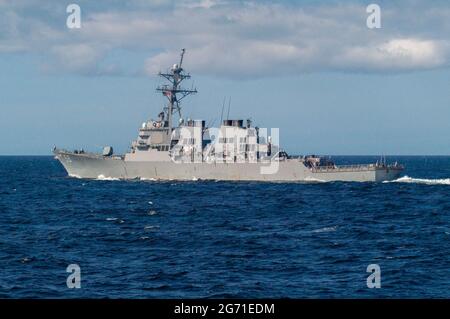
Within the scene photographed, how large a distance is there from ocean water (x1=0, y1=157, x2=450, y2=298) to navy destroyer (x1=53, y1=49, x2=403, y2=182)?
12.3 m

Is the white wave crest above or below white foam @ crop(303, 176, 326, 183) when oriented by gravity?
→ below

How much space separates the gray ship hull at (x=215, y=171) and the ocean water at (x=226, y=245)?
11.8 m

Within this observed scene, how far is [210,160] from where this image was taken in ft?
223

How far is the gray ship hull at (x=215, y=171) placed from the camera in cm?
6419

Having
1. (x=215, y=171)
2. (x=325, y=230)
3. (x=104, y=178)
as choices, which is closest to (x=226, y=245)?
(x=325, y=230)

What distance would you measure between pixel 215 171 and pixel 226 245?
40.6m

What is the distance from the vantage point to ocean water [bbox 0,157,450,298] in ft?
63.6

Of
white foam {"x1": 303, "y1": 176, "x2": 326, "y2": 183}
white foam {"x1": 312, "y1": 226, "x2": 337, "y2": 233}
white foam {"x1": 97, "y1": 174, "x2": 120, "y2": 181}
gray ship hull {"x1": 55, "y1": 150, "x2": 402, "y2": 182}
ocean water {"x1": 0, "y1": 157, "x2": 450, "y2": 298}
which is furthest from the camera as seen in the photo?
white foam {"x1": 97, "y1": 174, "x2": 120, "y2": 181}

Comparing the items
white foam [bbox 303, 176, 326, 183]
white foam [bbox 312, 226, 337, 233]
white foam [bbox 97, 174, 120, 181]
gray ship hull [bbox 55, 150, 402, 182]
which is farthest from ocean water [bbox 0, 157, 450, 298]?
white foam [bbox 97, 174, 120, 181]

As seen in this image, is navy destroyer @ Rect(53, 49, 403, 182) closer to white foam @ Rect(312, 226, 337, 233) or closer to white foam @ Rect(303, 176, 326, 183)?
white foam @ Rect(303, 176, 326, 183)

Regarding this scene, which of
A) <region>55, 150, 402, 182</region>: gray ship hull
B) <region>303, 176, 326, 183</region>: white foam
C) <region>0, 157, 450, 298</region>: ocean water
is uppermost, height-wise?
<region>55, 150, 402, 182</region>: gray ship hull

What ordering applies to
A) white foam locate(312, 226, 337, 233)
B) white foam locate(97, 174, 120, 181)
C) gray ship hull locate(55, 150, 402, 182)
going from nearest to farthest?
white foam locate(312, 226, 337, 233) < gray ship hull locate(55, 150, 402, 182) < white foam locate(97, 174, 120, 181)

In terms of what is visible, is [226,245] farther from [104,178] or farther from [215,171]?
[104,178]

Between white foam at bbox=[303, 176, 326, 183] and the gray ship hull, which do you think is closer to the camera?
the gray ship hull
